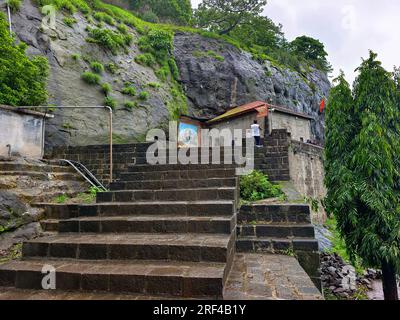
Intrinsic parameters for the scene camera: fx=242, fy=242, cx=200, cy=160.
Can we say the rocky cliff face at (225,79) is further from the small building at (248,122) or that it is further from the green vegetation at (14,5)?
the green vegetation at (14,5)

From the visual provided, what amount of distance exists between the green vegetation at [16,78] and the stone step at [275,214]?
745 cm

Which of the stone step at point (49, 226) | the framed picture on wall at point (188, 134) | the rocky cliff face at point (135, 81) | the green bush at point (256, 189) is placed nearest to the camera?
the stone step at point (49, 226)

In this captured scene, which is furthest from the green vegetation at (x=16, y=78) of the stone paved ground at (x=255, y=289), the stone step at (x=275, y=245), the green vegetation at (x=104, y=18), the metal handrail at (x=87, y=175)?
the green vegetation at (x=104, y=18)

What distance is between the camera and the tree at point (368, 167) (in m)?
4.96

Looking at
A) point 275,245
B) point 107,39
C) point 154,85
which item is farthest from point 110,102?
point 275,245

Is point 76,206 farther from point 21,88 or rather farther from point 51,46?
point 51,46

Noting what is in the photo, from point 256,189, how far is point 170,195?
6.53 ft

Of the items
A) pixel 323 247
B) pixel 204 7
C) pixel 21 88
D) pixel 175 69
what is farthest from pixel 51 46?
pixel 204 7

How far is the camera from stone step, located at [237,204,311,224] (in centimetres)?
420

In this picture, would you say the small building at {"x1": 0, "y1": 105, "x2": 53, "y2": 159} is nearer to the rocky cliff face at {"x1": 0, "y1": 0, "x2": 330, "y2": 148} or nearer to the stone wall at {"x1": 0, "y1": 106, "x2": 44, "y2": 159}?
the stone wall at {"x1": 0, "y1": 106, "x2": 44, "y2": 159}

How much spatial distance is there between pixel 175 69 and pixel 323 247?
15384 millimetres

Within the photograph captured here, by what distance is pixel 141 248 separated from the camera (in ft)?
9.37

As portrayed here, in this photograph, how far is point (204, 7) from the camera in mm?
26906

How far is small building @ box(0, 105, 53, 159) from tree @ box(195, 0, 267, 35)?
78.5ft
